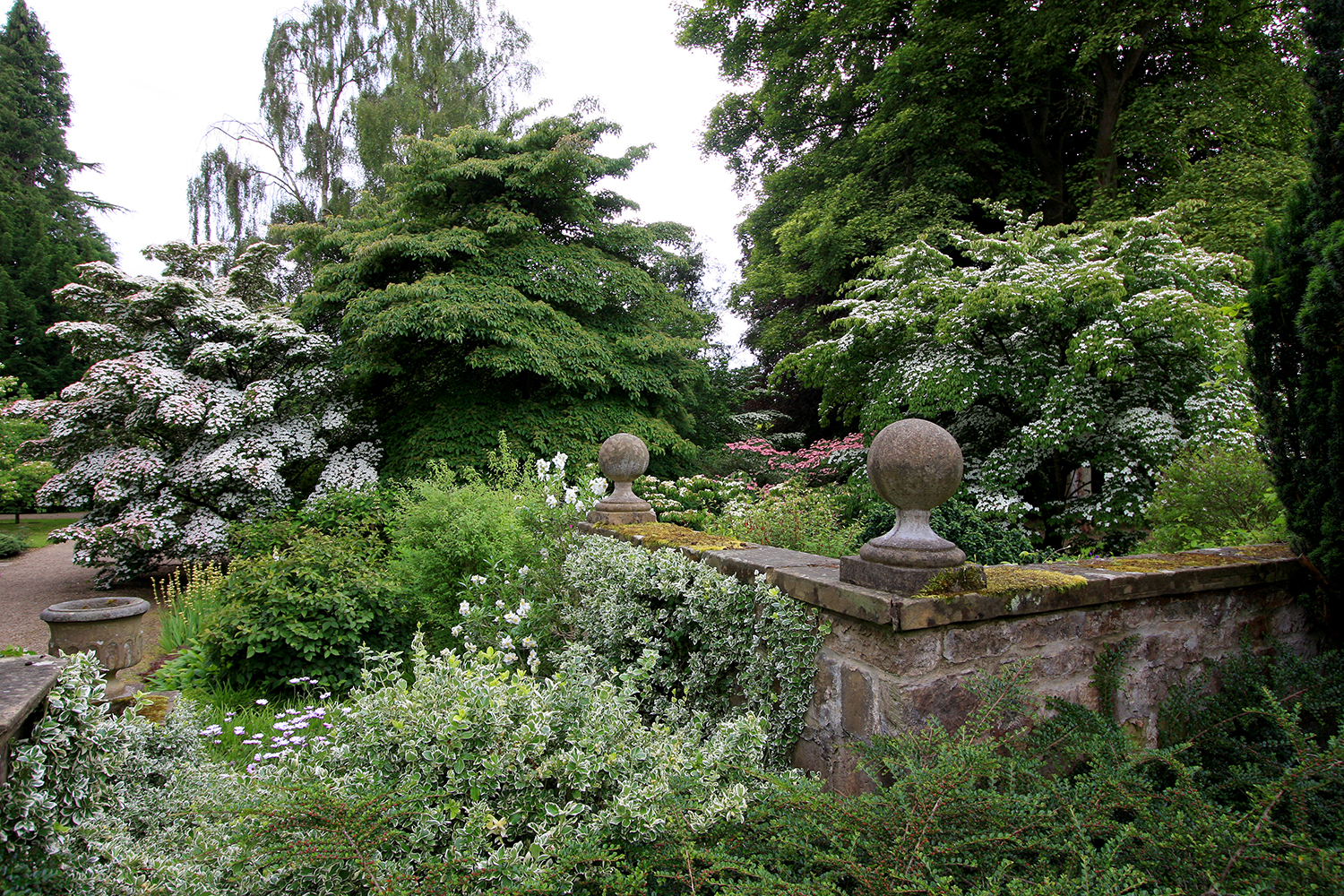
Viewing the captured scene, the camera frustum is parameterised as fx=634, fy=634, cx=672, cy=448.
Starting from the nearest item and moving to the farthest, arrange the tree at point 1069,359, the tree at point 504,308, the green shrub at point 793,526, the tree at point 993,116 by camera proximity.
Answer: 1. the green shrub at point 793,526
2. the tree at point 1069,359
3. the tree at point 504,308
4. the tree at point 993,116

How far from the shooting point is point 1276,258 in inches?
104

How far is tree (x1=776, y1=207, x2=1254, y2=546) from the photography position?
16.7 ft

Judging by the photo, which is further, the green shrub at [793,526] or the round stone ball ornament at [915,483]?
the green shrub at [793,526]

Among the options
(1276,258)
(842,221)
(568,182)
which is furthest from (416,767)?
(842,221)

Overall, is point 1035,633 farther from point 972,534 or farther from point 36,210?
point 36,210

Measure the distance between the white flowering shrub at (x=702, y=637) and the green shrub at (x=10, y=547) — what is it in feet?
42.6

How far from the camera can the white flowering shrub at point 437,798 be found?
1.40m

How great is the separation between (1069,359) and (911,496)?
180 inches

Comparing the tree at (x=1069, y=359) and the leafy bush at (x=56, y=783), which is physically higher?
the tree at (x=1069, y=359)

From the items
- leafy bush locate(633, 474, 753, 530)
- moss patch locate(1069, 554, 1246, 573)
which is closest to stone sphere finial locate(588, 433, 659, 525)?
leafy bush locate(633, 474, 753, 530)

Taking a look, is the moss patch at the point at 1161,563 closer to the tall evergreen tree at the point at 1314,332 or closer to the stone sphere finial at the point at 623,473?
the tall evergreen tree at the point at 1314,332

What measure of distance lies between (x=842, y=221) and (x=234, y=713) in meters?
10.0

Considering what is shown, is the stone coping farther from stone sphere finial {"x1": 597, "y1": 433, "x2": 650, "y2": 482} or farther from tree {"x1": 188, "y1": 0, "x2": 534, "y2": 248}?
tree {"x1": 188, "y1": 0, "x2": 534, "y2": 248}

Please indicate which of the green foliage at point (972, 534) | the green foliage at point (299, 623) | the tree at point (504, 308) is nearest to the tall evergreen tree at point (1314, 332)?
the green foliage at point (972, 534)
